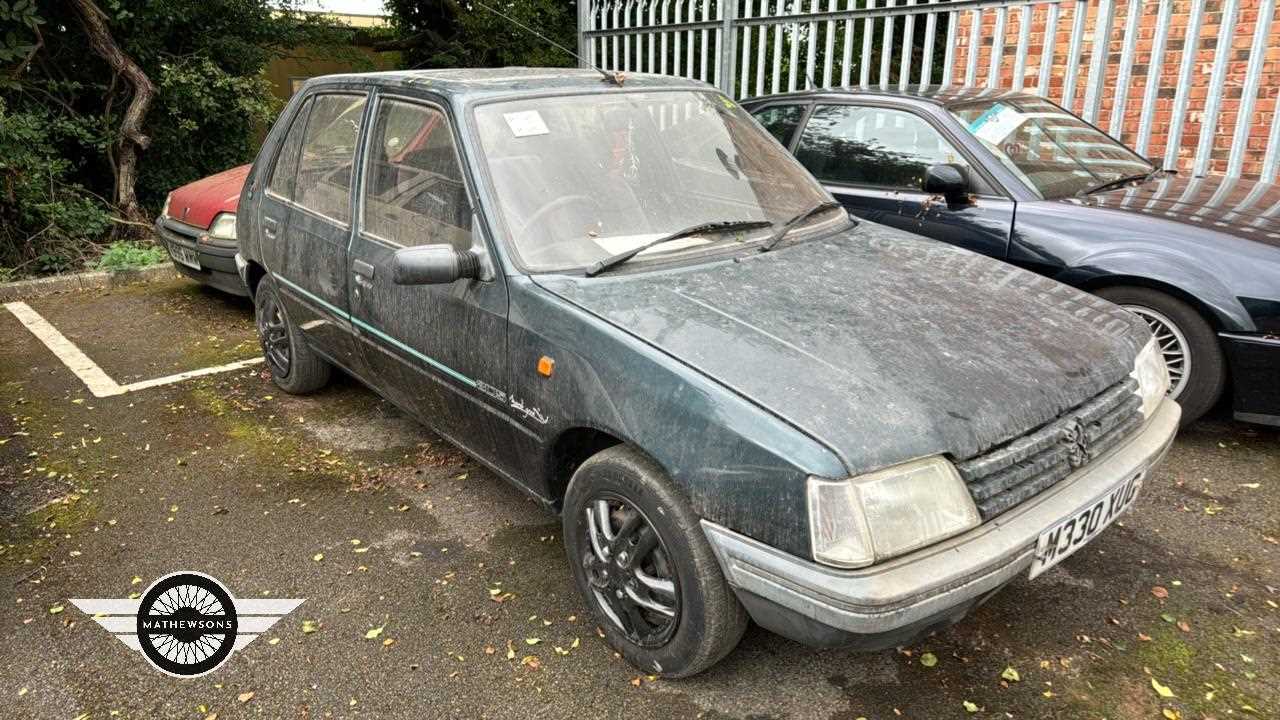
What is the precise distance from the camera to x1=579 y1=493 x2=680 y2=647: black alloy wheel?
99.7 inches

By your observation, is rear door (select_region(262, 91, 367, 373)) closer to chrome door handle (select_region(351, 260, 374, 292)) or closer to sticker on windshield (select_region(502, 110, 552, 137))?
chrome door handle (select_region(351, 260, 374, 292))

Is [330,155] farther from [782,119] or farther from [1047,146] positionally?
[1047,146]

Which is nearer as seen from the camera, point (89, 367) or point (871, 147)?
point (871, 147)

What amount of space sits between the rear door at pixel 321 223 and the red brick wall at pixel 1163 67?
19.4 feet

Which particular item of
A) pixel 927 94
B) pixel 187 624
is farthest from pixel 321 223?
pixel 927 94

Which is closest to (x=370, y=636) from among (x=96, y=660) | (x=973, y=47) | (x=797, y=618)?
(x=96, y=660)

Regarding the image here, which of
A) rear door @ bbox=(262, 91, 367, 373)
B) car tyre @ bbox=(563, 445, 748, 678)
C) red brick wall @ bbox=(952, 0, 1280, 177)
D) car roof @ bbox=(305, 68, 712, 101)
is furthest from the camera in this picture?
red brick wall @ bbox=(952, 0, 1280, 177)

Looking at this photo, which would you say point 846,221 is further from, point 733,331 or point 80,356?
point 80,356

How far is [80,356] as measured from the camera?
5.74 m

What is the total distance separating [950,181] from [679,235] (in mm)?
2145

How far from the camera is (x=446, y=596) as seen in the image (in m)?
3.12

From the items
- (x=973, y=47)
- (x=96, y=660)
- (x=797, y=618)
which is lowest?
(x=96, y=660)

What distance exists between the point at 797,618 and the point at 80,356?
537 centimetres

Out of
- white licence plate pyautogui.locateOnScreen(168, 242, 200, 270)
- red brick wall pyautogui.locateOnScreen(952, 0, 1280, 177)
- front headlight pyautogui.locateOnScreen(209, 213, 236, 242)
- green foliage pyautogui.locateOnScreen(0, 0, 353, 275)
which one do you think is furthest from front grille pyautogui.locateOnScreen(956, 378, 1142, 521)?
green foliage pyautogui.locateOnScreen(0, 0, 353, 275)
